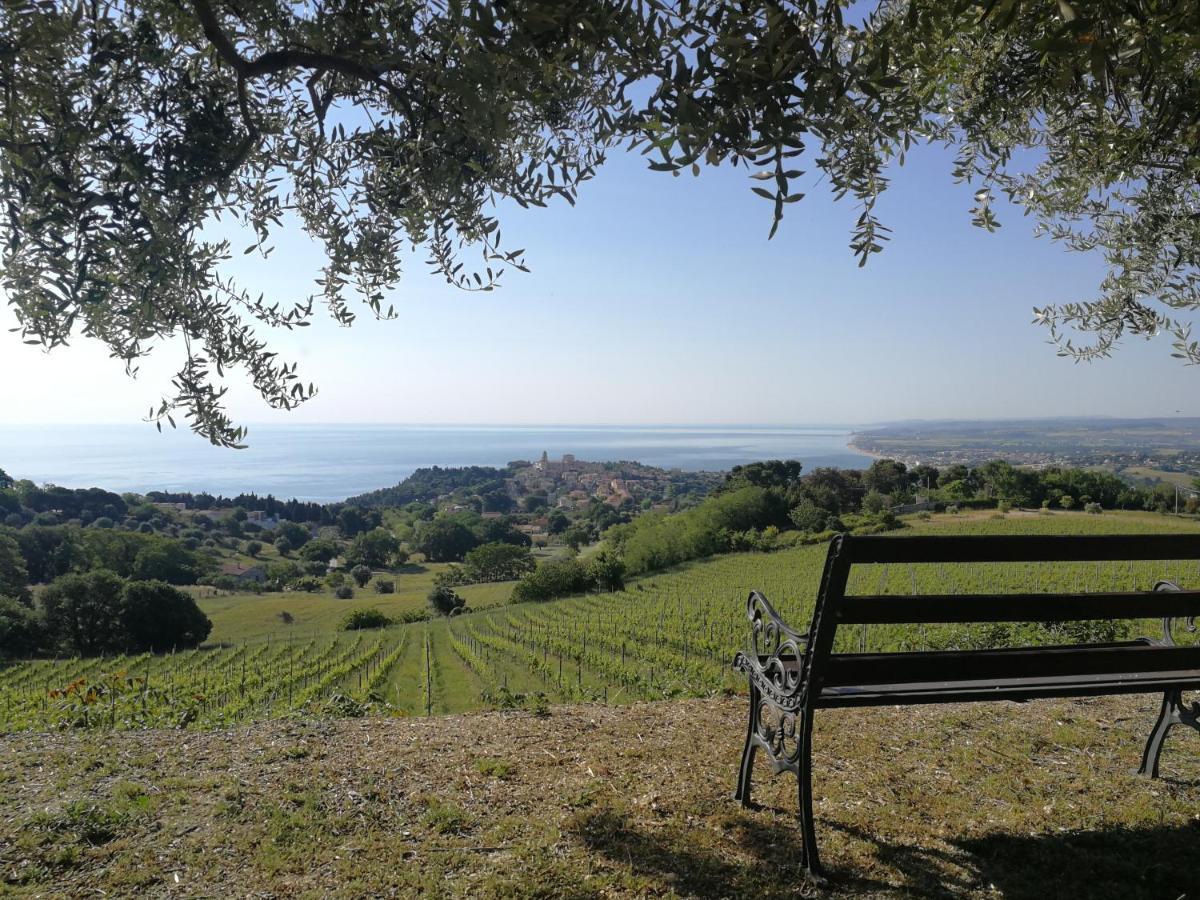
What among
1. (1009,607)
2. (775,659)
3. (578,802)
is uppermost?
(1009,607)

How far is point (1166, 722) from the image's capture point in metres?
3.11

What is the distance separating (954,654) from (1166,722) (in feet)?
5.53

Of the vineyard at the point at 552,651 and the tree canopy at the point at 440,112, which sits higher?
the tree canopy at the point at 440,112

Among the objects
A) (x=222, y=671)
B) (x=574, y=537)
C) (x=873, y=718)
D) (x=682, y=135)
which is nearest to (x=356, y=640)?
(x=222, y=671)

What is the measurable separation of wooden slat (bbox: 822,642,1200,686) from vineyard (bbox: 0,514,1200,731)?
104 inches

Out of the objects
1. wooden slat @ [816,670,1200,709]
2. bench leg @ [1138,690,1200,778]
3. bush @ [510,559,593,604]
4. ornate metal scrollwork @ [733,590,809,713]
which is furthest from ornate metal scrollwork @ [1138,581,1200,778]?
bush @ [510,559,593,604]

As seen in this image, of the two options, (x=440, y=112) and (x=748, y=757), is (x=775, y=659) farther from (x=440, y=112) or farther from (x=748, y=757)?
(x=440, y=112)

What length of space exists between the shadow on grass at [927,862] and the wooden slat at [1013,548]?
1.12 m

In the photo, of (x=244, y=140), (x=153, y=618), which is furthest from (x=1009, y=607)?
(x=153, y=618)

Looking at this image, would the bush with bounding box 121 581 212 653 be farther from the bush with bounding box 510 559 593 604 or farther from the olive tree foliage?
the olive tree foliage

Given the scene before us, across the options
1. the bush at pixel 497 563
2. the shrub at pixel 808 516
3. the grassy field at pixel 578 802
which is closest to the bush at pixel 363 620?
the bush at pixel 497 563

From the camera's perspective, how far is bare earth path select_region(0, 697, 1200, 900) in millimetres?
2314

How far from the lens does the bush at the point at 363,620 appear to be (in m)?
50.5

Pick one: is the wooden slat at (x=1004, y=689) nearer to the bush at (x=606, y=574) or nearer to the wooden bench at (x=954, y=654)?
the wooden bench at (x=954, y=654)
